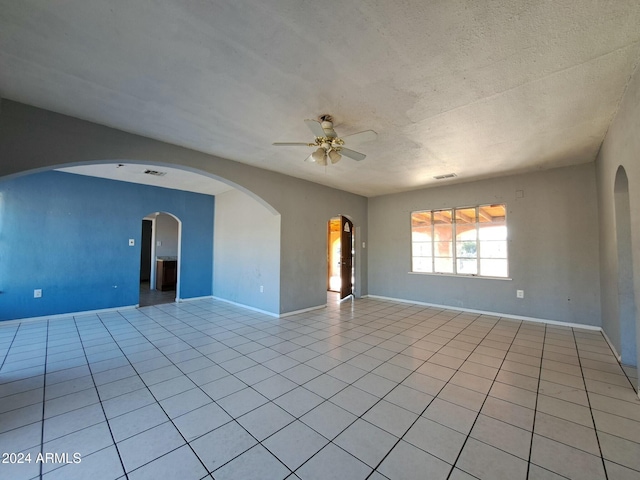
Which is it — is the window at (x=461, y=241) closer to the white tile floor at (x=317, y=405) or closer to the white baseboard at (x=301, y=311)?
the white tile floor at (x=317, y=405)

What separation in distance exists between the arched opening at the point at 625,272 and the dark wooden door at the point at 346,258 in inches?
182

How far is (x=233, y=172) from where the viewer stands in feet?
13.6

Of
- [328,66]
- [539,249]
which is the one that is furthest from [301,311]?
[539,249]

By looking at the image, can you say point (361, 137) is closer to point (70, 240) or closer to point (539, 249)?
point (539, 249)

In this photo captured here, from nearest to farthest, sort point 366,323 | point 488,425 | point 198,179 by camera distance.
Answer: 1. point 488,425
2. point 366,323
3. point 198,179

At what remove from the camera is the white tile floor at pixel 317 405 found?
1.54 metres

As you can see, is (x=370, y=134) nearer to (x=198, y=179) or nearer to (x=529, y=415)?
(x=529, y=415)

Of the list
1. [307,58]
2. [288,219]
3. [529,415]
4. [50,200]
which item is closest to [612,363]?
[529,415]

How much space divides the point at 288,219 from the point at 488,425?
403 cm

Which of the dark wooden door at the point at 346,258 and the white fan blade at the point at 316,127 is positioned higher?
the white fan blade at the point at 316,127

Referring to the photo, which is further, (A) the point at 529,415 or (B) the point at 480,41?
(A) the point at 529,415

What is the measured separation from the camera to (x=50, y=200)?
470 cm

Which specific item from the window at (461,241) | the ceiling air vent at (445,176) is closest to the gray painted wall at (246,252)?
the ceiling air vent at (445,176)

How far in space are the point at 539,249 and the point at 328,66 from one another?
483 centimetres
